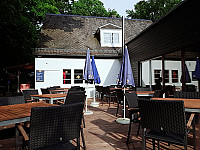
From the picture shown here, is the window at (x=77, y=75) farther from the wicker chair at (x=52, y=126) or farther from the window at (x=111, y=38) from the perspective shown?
the wicker chair at (x=52, y=126)

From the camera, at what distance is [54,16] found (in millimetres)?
14039

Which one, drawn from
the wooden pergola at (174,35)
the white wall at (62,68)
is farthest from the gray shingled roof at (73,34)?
the wooden pergola at (174,35)

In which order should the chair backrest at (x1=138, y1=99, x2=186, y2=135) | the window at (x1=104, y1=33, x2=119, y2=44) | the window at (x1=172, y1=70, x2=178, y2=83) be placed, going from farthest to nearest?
the window at (x1=104, y1=33, x2=119, y2=44), the window at (x1=172, y1=70, x2=178, y2=83), the chair backrest at (x1=138, y1=99, x2=186, y2=135)

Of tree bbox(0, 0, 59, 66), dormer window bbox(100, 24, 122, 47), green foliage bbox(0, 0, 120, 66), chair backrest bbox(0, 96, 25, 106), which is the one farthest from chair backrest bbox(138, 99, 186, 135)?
tree bbox(0, 0, 59, 66)

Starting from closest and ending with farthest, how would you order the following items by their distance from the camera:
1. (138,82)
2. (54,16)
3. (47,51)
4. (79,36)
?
(138,82)
(47,51)
(79,36)
(54,16)

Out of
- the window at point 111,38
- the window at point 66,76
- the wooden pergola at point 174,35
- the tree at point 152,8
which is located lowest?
the window at point 66,76

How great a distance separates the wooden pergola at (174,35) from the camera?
505cm

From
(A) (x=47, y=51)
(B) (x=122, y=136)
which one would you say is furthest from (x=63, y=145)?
(A) (x=47, y=51)

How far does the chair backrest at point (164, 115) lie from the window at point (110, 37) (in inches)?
421

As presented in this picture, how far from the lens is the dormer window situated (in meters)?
12.5

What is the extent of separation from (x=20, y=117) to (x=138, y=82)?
8.28 metres

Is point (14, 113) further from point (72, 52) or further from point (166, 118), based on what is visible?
point (72, 52)

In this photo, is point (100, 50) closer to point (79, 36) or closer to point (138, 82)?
point (79, 36)

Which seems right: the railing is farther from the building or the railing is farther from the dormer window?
the dormer window
